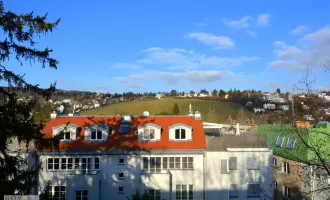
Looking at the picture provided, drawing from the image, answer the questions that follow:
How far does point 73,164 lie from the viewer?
87.9 ft

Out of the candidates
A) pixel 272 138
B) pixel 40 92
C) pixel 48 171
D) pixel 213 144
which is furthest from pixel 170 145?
pixel 40 92

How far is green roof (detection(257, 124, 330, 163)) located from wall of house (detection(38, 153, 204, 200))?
7442mm

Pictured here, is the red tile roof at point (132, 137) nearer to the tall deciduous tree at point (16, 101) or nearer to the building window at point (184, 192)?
the building window at point (184, 192)

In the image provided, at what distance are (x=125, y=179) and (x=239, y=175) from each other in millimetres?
9229

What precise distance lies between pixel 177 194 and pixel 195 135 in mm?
5110

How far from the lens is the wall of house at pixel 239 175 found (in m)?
26.8

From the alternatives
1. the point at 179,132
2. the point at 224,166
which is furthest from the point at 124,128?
the point at 224,166

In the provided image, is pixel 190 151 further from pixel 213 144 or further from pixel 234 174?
pixel 234 174

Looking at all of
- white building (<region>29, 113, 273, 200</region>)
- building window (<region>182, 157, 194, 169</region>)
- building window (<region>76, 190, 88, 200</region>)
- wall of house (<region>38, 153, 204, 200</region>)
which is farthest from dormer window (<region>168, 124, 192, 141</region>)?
building window (<region>76, 190, 88, 200</region>)

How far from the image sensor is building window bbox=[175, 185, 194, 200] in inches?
1057

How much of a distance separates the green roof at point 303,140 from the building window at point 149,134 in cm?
935

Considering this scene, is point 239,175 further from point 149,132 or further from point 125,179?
point 125,179

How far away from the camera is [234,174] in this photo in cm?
2698

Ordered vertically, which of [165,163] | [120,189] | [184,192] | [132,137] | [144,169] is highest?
[132,137]
